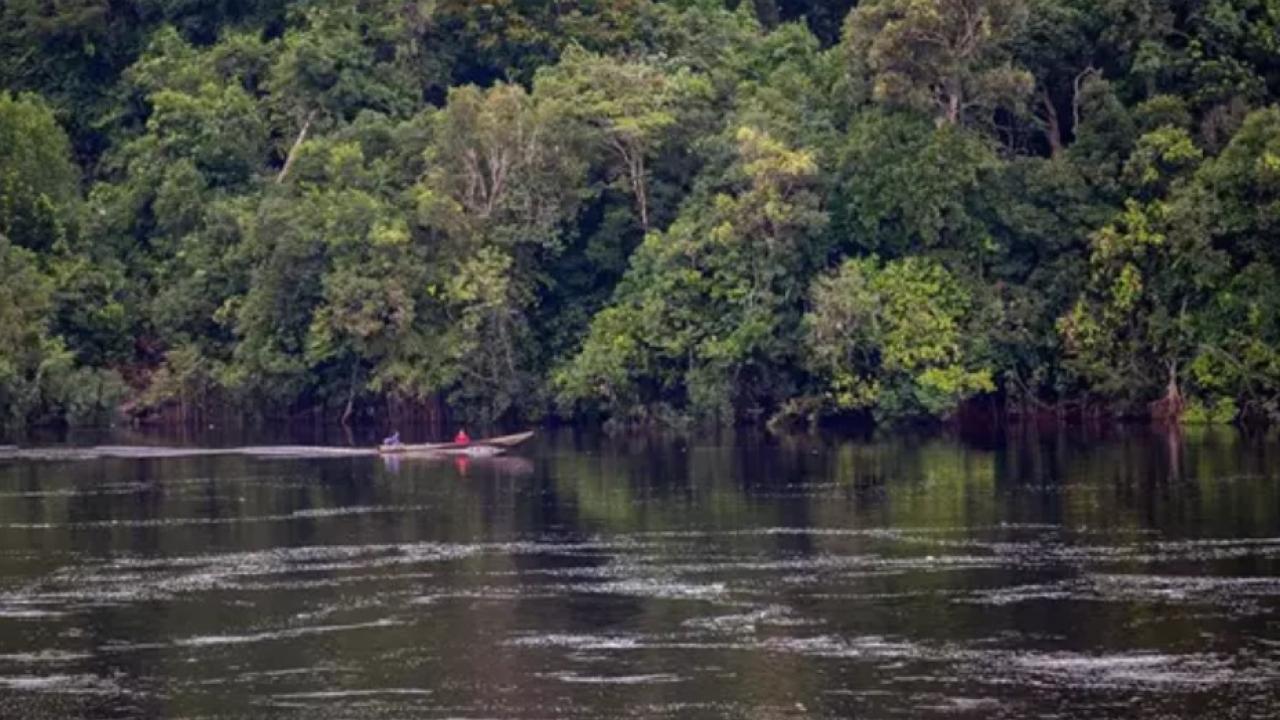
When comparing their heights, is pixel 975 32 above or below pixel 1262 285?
above

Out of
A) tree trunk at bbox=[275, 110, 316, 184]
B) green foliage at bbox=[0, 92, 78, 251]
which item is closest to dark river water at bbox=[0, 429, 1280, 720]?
tree trunk at bbox=[275, 110, 316, 184]

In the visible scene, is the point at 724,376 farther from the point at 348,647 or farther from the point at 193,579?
the point at 348,647

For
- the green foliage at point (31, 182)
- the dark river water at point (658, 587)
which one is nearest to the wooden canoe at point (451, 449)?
the dark river water at point (658, 587)

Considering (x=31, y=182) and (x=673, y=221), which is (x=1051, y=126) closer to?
(x=673, y=221)

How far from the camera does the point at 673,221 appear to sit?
86500mm

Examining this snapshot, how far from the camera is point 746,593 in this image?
4597 cm

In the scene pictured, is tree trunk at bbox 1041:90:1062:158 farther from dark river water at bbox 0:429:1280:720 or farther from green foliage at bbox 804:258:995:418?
dark river water at bbox 0:429:1280:720

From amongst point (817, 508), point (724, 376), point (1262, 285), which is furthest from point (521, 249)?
point (817, 508)

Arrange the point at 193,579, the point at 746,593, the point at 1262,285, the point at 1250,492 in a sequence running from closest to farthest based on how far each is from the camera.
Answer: the point at 746,593
the point at 193,579
the point at 1250,492
the point at 1262,285

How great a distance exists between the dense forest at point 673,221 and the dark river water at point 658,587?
29.4 feet

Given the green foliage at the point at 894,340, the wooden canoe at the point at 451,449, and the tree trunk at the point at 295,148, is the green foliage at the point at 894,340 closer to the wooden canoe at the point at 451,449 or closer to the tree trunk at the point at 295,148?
the wooden canoe at the point at 451,449

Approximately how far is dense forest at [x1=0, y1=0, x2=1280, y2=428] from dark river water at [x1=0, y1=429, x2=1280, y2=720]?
897cm

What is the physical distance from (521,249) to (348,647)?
44.7 meters

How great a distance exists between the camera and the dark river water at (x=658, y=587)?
3725 cm
